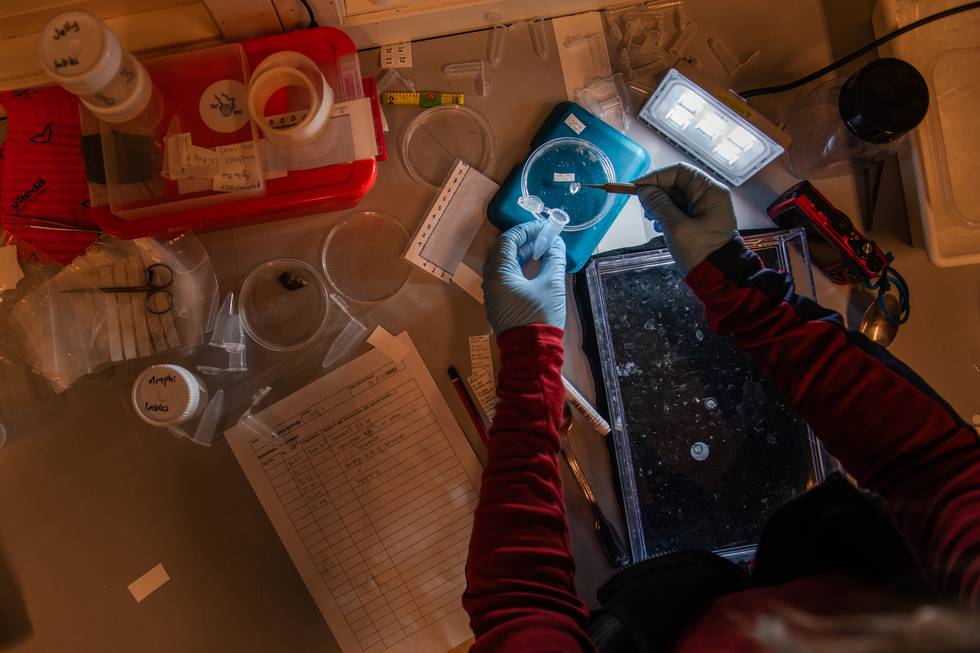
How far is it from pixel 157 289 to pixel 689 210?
2.84 ft

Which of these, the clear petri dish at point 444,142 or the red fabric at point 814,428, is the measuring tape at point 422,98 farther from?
the red fabric at point 814,428

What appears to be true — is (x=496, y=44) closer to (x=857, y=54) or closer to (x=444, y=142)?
(x=444, y=142)

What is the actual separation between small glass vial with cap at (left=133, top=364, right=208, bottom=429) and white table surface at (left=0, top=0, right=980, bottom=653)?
11 cm

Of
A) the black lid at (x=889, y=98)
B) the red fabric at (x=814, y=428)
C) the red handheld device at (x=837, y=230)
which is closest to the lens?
the red fabric at (x=814, y=428)

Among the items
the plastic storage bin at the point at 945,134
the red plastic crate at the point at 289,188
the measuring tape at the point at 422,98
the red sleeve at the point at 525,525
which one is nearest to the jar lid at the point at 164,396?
the red plastic crate at the point at 289,188

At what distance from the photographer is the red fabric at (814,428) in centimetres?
63

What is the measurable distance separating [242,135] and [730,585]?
93cm

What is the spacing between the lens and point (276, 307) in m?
0.98

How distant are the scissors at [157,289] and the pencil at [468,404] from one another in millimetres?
472

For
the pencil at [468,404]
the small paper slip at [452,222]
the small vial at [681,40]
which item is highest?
the small vial at [681,40]

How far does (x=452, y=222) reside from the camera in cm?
98

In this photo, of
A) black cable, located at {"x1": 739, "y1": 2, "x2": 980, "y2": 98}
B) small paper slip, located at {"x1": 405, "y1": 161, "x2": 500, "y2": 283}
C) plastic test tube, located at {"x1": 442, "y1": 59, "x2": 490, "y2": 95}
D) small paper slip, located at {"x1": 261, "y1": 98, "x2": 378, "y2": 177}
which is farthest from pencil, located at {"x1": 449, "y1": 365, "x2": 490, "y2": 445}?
black cable, located at {"x1": 739, "y1": 2, "x2": 980, "y2": 98}

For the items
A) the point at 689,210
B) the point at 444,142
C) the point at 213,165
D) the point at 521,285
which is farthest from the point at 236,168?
the point at 689,210

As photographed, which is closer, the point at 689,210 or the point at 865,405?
the point at 865,405
